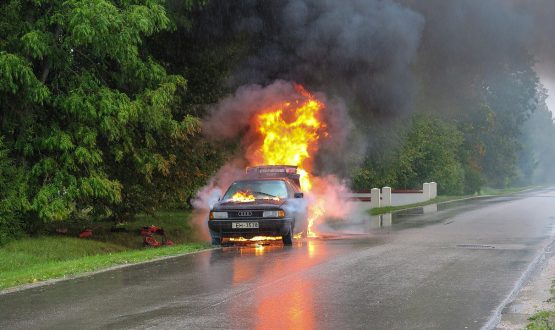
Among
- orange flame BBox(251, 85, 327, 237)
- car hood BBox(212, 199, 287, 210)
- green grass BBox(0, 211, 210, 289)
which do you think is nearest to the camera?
green grass BBox(0, 211, 210, 289)

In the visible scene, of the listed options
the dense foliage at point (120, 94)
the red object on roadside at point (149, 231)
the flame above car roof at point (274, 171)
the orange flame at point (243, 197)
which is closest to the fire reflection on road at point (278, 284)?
the orange flame at point (243, 197)

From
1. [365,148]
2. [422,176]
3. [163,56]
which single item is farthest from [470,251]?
[422,176]

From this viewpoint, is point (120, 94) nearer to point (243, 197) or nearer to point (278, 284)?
point (243, 197)

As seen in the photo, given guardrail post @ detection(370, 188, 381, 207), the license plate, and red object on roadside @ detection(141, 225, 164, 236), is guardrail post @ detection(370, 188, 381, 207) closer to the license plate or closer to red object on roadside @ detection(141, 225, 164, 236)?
red object on roadside @ detection(141, 225, 164, 236)

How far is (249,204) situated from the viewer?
51.9 ft

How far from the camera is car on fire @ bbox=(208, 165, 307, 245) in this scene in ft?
51.0

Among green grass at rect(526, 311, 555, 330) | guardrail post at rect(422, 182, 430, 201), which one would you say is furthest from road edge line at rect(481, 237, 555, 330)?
guardrail post at rect(422, 182, 430, 201)

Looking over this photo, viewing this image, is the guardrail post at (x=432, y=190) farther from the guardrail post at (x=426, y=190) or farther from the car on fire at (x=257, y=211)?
the car on fire at (x=257, y=211)

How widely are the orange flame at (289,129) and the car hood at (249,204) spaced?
788 cm

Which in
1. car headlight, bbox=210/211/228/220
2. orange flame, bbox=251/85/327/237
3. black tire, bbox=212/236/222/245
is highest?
orange flame, bbox=251/85/327/237

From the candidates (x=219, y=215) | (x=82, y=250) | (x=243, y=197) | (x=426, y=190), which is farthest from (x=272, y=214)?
(x=426, y=190)

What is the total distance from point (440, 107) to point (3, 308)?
2145 cm

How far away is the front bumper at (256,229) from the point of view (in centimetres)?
1552

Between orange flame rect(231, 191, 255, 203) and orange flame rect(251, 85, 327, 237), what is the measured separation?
23.7 ft
